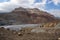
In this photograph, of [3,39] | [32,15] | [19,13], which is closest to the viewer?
[3,39]

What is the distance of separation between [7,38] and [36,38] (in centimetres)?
145

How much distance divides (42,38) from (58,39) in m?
0.84

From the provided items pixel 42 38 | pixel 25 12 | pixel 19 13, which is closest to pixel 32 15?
pixel 25 12

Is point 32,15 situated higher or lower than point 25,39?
lower

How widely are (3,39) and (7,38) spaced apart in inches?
13.4

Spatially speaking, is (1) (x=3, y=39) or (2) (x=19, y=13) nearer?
(1) (x=3, y=39)

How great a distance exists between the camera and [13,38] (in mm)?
8570

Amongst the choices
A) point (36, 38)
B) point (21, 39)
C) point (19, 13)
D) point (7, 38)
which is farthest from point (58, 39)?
point (19, 13)

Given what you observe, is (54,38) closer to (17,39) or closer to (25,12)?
(17,39)

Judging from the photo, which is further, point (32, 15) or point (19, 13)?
point (19, 13)

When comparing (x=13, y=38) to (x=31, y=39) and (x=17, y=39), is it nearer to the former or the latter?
(x=17, y=39)

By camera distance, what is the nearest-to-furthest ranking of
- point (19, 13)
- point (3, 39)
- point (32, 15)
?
1. point (3, 39)
2. point (32, 15)
3. point (19, 13)

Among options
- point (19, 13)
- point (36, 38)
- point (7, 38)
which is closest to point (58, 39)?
point (36, 38)

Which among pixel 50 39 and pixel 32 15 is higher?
pixel 50 39
